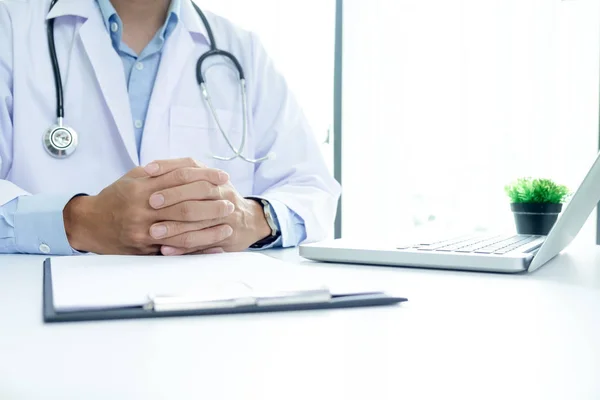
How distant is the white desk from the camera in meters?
0.26

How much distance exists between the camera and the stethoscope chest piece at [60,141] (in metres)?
1.07

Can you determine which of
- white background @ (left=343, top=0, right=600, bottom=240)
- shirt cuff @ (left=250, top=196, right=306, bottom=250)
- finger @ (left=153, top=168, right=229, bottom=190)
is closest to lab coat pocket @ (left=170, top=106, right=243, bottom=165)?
shirt cuff @ (left=250, top=196, right=306, bottom=250)

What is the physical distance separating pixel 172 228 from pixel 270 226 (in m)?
0.21

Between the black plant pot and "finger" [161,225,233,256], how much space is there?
58cm

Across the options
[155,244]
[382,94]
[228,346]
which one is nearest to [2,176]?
[155,244]

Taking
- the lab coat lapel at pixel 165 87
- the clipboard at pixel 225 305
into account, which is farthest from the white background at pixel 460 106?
the clipboard at pixel 225 305

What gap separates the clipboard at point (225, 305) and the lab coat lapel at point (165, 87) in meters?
0.71

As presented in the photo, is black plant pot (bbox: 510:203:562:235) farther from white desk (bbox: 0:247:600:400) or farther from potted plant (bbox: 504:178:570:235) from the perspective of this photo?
white desk (bbox: 0:247:600:400)

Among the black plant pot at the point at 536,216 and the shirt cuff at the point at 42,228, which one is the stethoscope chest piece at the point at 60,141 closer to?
the shirt cuff at the point at 42,228

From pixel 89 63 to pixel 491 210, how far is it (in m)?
1.72

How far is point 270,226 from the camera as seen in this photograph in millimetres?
924

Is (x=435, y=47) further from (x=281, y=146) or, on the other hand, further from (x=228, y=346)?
(x=228, y=346)

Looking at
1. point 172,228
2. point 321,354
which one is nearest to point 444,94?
point 172,228

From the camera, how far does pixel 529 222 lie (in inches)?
42.8
